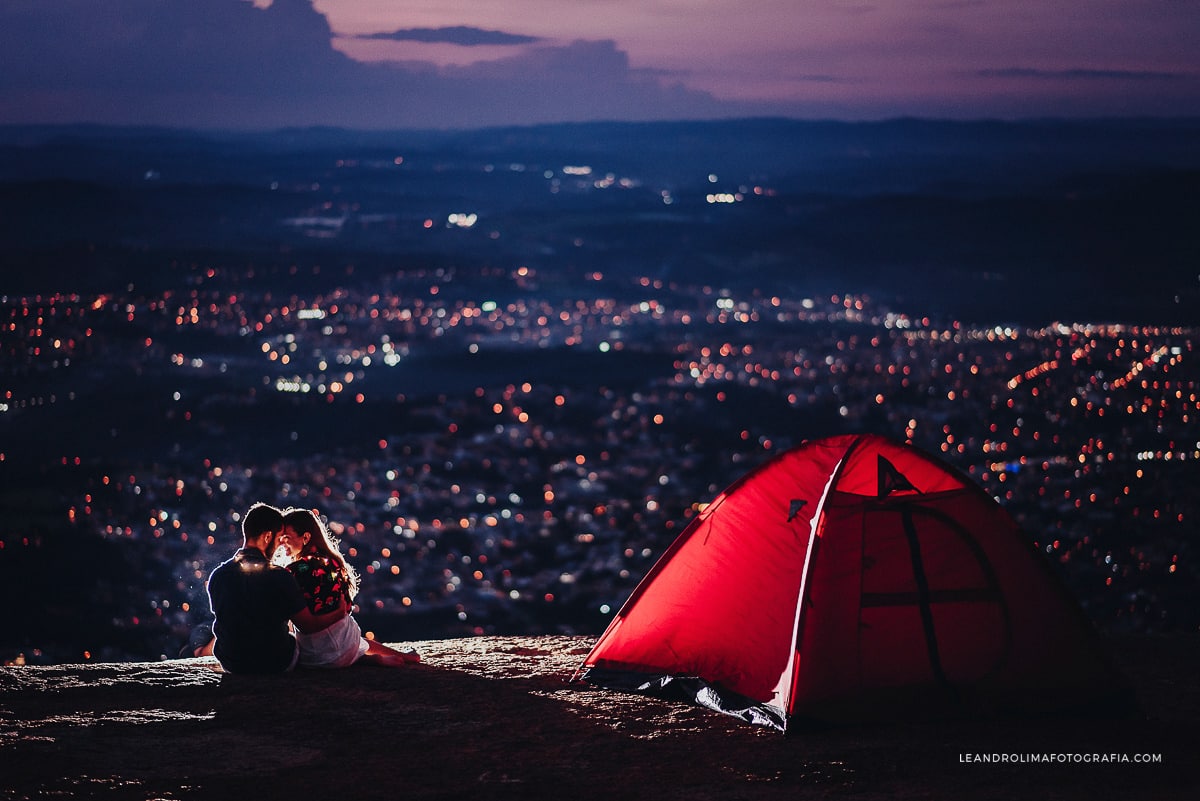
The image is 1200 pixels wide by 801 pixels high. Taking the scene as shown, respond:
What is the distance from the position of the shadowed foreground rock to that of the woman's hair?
707 mm

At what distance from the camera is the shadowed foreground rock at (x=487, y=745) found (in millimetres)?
5738

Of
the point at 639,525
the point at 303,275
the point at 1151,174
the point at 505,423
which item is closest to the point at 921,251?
the point at 1151,174

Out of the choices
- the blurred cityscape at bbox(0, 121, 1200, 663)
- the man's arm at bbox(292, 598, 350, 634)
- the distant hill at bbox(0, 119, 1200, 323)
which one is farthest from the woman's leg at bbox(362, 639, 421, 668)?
the distant hill at bbox(0, 119, 1200, 323)

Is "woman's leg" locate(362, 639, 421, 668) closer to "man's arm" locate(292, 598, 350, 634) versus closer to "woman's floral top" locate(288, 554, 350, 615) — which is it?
"man's arm" locate(292, 598, 350, 634)

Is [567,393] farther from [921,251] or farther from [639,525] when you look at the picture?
[921,251]

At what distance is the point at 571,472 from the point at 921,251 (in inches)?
2431

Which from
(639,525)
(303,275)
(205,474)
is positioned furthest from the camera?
(303,275)

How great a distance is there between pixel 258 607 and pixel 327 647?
645 mm

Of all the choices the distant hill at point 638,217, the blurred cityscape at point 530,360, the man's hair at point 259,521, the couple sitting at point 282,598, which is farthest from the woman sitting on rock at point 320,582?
the distant hill at point 638,217

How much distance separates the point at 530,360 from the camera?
6328cm

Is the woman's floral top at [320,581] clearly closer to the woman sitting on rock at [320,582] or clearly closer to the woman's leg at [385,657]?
the woman sitting on rock at [320,582]

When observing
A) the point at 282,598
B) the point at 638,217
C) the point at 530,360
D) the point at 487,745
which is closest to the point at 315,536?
the point at 282,598

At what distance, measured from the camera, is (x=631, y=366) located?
6075 centimetres

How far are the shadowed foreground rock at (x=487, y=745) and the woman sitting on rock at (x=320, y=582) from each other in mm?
157
